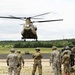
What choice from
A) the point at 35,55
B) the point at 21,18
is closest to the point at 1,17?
the point at 21,18

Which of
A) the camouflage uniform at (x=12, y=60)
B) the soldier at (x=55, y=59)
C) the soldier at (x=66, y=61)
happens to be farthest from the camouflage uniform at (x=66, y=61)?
the camouflage uniform at (x=12, y=60)

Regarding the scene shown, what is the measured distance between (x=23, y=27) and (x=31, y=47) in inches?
764

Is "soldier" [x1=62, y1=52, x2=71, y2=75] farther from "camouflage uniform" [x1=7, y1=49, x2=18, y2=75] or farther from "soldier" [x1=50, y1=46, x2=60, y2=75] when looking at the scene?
"camouflage uniform" [x1=7, y1=49, x2=18, y2=75]

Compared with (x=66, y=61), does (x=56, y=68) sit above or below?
below

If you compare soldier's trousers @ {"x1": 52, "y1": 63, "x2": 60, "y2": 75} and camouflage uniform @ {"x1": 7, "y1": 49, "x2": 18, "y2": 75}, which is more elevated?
camouflage uniform @ {"x1": 7, "y1": 49, "x2": 18, "y2": 75}

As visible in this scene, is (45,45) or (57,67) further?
(45,45)

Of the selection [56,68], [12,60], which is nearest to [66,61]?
[56,68]

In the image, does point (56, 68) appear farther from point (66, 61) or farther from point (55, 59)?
point (66, 61)

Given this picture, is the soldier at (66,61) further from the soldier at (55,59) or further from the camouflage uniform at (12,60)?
the camouflage uniform at (12,60)

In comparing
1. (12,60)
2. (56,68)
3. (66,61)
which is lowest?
(56,68)

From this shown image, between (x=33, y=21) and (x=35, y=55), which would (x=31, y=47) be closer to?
(x=33, y=21)

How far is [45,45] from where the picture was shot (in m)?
72.2

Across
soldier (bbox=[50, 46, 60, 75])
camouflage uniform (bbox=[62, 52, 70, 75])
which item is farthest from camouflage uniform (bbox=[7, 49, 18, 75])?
camouflage uniform (bbox=[62, 52, 70, 75])

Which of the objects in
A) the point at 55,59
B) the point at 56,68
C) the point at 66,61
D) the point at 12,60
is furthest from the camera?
the point at 56,68
